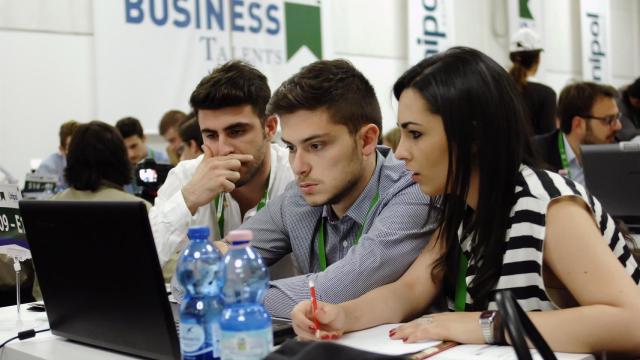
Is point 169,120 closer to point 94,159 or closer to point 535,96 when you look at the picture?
point 94,159

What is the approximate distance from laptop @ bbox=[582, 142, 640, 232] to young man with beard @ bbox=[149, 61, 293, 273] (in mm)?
1357

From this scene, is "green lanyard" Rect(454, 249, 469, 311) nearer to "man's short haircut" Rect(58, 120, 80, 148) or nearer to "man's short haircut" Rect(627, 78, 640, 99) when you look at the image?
"man's short haircut" Rect(627, 78, 640, 99)

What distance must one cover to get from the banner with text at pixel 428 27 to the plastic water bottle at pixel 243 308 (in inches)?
270

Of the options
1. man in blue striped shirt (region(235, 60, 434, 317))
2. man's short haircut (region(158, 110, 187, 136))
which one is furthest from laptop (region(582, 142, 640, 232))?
man's short haircut (region(158, 110, 187, 136))

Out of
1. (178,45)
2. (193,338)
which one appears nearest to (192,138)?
(193,338)

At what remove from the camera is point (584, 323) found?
4.62 feet

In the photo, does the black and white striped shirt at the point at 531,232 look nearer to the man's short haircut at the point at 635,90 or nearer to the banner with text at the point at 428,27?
the man's short haircut at the point at 635,90

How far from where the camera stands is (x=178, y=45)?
6.06 metres

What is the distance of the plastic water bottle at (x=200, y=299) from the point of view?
1.26 meters

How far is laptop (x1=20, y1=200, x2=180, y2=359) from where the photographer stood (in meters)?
1.38

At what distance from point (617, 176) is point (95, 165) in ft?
7.32

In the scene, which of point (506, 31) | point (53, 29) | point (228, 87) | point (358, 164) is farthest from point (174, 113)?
point (506, 31)

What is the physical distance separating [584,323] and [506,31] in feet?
27.5

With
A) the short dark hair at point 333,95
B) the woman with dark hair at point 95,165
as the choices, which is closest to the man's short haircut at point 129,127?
the woman with dark hair at point 95,165
